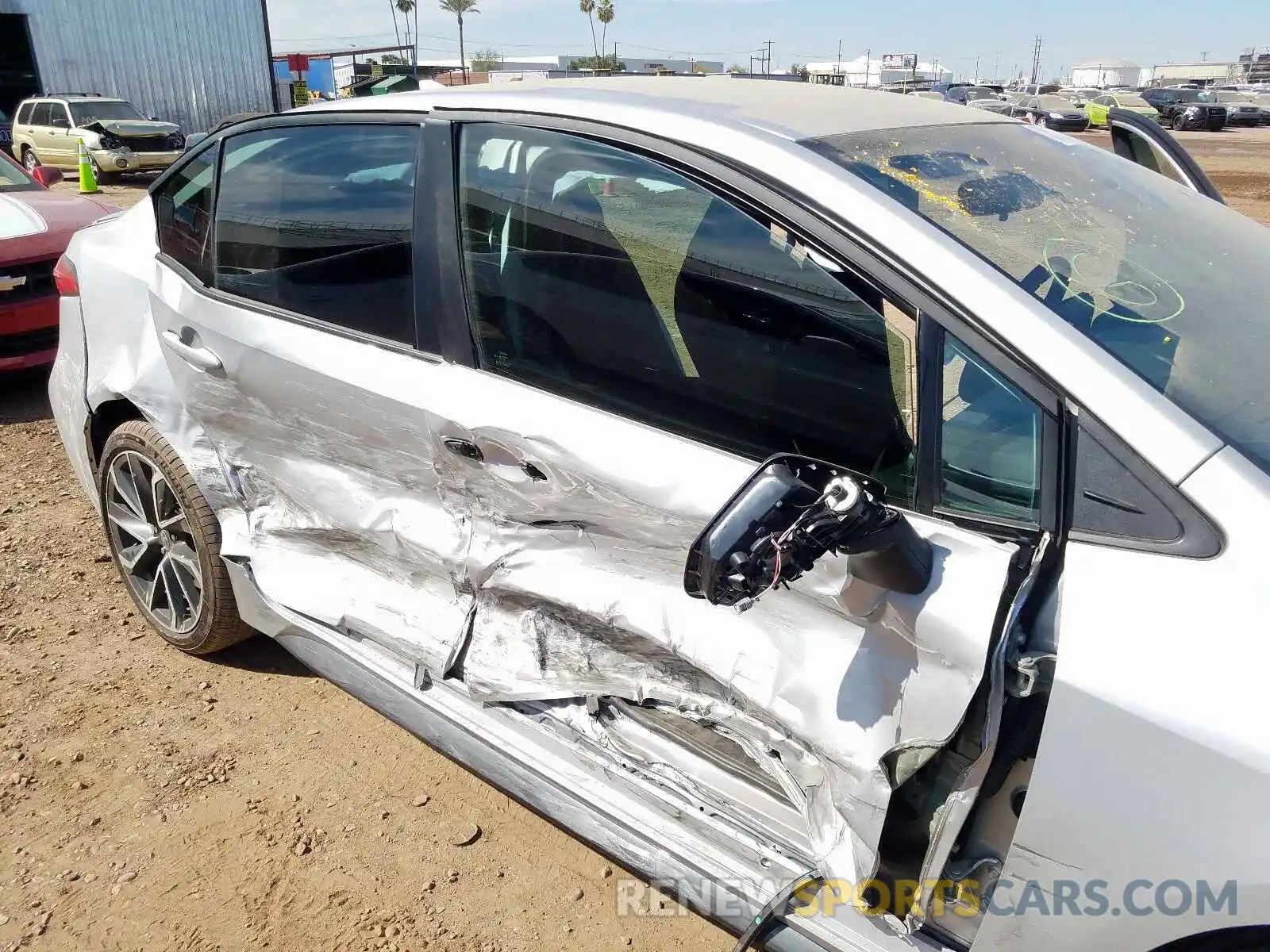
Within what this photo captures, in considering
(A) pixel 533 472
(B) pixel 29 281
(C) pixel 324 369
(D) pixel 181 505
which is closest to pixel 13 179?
(B) pixel 29 281

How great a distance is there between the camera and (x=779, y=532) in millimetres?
1364

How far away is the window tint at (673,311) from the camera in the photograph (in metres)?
1.70

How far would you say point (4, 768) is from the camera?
2715mm

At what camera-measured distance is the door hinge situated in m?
1.38

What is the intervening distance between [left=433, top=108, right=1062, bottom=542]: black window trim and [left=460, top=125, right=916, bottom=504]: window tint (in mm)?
28

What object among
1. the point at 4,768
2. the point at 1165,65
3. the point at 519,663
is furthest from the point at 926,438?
the point at 1165,65

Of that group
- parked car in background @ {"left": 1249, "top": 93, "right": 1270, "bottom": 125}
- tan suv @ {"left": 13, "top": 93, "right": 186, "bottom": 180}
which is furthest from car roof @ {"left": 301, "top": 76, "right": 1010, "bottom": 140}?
parked car in background @ {"left": 1249, "top": 93, "right": 1270, "bottom": 125}

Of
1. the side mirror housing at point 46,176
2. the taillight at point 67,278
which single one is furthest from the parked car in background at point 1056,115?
the taillight at point 67,278

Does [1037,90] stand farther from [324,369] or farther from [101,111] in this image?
[324,369]

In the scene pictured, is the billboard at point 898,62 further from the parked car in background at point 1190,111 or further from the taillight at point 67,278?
the taillight at point 67,278

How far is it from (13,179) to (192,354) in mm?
5603

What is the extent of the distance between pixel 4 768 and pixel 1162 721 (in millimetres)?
2925

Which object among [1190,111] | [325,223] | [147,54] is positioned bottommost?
[1190,111]

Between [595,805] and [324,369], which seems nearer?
[595,805]
